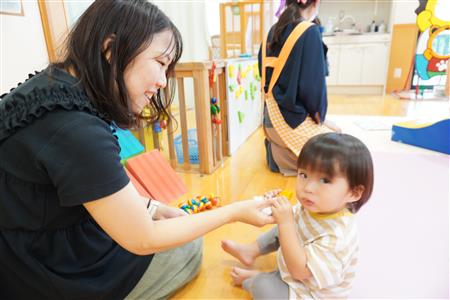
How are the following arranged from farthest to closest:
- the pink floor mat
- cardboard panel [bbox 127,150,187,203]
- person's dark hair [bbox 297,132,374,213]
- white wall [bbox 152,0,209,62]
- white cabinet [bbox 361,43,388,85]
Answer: white cabinet [bbox 361,43,388,85]
white wall [bbox 152,0,209,62]
cardboard panel [bbox 127,150,187,203]
the pink floor mat
person's dark hair [bbox 297,132,374,213]

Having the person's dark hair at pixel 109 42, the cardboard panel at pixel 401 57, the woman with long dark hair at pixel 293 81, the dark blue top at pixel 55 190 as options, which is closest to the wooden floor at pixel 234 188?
the woman with long dark hair at pixel 293 81

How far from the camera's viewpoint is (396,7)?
402 centimetres

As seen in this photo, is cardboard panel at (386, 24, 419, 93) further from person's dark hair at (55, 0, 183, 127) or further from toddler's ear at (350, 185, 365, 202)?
person's dark hair at (55, 0, 183, 127)

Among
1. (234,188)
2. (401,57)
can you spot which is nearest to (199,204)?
(234,188)

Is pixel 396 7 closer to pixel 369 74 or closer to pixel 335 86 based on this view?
pixel 369 74

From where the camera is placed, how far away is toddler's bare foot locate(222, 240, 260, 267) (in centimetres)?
98

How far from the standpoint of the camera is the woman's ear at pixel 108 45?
1.86ft

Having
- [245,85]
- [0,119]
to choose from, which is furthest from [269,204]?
[245,85]

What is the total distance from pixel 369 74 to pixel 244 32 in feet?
7.84

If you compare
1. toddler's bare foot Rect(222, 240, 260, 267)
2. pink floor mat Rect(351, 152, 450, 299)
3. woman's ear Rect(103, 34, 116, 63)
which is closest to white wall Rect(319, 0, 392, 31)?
Answer: pink floor mat Rect(351, 152, 450, 299)

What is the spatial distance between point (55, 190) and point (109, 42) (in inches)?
11.4

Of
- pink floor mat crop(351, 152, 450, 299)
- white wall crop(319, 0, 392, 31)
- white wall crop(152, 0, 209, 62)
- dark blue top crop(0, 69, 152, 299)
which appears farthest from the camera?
white wall crop(319, 0, 392, 31)

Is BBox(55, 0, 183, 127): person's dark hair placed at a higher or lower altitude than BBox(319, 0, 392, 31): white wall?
lower

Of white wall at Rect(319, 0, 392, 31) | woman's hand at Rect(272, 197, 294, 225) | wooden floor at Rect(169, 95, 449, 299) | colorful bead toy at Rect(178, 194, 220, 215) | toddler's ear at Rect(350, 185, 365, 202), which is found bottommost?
wooden floor at Rect(169, 95, 449, 299)
